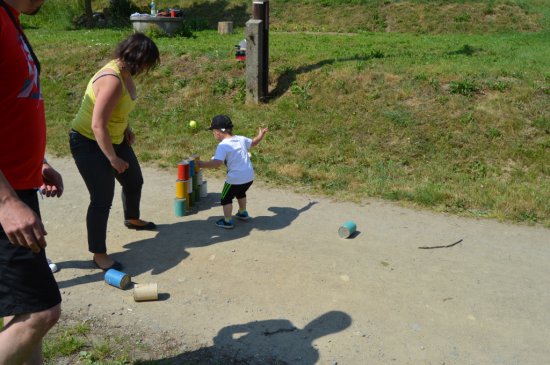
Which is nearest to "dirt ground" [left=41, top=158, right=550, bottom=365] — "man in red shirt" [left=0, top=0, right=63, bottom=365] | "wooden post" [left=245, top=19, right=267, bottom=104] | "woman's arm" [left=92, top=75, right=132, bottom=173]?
"woman's arm" [left=92, top=75, right=132, bottom=173]

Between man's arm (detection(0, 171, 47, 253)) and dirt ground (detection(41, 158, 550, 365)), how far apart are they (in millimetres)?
1599

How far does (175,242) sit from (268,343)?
6.25ft

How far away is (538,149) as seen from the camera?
24.4ft

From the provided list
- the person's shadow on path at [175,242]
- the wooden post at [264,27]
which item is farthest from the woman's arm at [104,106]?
the wooden post at [264,27]

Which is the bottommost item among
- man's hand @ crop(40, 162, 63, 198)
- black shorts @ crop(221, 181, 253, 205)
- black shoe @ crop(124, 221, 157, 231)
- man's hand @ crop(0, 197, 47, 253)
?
black shoe @ crop(124, 221, 157, 231)

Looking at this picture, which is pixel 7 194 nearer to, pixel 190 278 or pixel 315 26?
pixel 190 278

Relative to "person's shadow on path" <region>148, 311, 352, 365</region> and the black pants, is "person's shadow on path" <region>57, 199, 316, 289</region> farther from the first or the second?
"person's shadow on path" <region>148, 311, 352, 365</region>

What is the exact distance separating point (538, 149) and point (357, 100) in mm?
2685

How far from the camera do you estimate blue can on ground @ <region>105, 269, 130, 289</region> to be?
4422 mm

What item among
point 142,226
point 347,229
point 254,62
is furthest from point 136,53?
point 254,62

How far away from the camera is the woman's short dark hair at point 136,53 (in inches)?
171

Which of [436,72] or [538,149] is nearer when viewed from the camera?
[538,149]

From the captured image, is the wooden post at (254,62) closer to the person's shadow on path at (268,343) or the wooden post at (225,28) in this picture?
the person's shadow on path at (268,343)

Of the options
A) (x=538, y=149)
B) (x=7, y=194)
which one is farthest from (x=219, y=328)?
(x=538, y=149)
